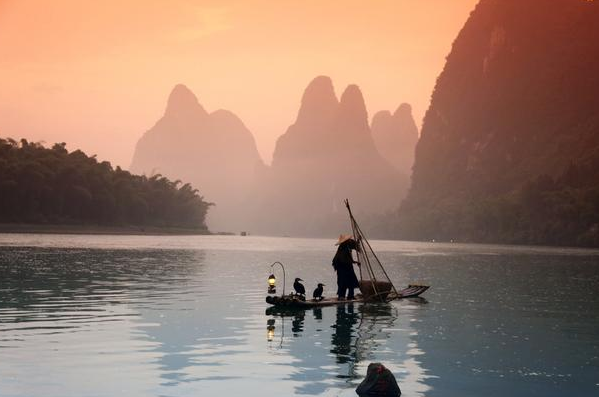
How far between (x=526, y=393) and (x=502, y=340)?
26.3 ft

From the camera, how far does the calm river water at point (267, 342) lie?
54.4 ft

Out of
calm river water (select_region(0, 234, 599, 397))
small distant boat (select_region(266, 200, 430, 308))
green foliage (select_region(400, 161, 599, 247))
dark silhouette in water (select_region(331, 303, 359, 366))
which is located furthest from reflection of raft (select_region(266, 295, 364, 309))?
green foliage (select_region(400, 161, 599, 247))

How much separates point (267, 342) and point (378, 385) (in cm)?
770

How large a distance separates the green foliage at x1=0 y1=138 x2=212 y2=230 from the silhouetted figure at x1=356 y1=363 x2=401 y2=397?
10573cm

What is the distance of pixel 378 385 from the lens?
15.2 metres

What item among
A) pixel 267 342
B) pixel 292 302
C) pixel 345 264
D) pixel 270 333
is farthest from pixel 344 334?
pixel 345 264

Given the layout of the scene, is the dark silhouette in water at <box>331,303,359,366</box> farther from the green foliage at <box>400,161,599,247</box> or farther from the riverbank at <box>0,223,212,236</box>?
the green foliage at <box>400,161,599,247</box>

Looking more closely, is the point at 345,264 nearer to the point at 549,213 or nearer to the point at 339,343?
the point at 339,343

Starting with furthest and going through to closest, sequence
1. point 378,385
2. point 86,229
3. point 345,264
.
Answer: point 86,229 → point 345,264 → point 378,385

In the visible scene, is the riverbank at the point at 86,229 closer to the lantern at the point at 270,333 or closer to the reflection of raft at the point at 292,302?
the reflection of raft at the point at 292,302

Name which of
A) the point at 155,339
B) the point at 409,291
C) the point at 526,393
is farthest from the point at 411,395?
the point at 409,291

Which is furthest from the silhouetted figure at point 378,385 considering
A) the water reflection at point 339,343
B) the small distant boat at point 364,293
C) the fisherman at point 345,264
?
the fisherman at point 345,264

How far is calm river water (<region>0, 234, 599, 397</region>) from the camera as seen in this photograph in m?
16.6

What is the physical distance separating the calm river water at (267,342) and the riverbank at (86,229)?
7686cm
